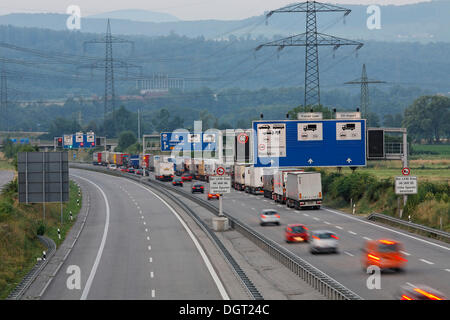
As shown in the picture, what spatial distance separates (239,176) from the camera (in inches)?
3526

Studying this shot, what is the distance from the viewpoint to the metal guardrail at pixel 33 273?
27.1 m

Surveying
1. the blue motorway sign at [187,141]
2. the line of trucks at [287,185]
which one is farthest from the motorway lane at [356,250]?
the blue motorway sign at [187,141]

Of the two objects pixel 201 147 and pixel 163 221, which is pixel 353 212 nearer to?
pixel 163 221

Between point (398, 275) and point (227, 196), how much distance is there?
51329 millimetres

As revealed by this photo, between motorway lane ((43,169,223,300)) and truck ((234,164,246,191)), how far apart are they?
20604mm

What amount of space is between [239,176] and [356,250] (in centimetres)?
5148

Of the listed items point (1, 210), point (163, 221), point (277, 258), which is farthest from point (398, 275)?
point (163, 221)

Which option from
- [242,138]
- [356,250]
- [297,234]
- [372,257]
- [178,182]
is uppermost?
[242,138]

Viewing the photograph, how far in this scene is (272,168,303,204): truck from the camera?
6594 cm

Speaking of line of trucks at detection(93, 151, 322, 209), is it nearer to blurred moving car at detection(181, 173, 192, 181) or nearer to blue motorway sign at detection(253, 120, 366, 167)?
blurred moving car at detection(181, 173, 192, 181)

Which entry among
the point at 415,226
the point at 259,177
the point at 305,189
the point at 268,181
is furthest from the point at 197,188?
the point at 415,226

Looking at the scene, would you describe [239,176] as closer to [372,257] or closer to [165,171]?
[165,171]

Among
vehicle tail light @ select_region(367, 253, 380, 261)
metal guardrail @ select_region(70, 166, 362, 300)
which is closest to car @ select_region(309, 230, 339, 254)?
metal guardrail @ select_region(70, 166, 362, 300)
